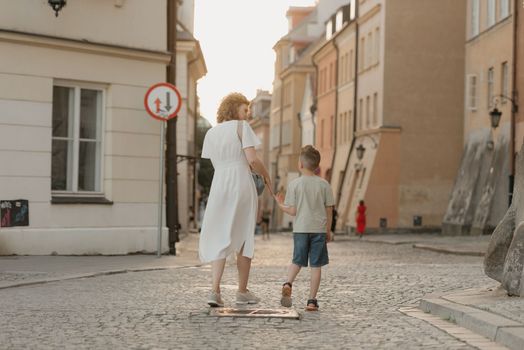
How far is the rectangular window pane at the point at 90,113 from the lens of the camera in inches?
793

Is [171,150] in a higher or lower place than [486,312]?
higher

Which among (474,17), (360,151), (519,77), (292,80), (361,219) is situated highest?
(292,80)

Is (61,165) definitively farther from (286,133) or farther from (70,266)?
(286,133)

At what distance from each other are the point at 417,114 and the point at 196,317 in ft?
142

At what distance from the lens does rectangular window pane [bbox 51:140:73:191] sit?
19.7m

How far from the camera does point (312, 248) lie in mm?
11250

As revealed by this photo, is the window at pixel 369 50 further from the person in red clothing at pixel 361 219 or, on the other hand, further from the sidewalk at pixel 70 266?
the sidewalk at pixel 70 266

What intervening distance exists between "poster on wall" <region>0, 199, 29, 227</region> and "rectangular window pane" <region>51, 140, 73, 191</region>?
869 millimetres

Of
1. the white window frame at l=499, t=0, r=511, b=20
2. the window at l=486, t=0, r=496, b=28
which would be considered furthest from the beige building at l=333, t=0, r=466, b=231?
the white window frame at l=499, t=0, r=511, b=20

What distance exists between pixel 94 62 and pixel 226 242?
9550 millimetres

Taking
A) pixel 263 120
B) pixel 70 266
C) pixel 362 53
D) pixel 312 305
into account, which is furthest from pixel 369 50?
pixel 263 120

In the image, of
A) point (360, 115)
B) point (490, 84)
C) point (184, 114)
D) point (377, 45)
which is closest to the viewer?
point (490, 84)

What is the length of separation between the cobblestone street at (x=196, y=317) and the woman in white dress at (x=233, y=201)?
0.55 metres

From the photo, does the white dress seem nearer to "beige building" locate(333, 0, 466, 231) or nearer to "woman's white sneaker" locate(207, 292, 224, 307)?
"woman's white sneaker" locate(207, 292, 224, 307)
